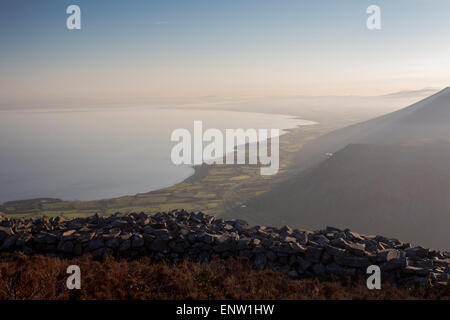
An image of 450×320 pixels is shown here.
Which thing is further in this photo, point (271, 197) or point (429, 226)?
point (271, 197)

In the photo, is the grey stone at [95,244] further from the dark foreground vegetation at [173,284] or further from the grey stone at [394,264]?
the grey stone at [394,264]

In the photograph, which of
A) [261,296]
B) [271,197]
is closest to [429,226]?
[271,197]

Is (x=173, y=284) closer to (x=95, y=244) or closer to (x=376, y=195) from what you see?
(x=95, y=244)

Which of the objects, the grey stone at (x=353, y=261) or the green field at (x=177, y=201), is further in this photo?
the green field at (x=177, y=201)

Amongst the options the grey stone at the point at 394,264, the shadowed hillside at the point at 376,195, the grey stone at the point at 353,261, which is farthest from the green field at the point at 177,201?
the grey stone at the point at 394,264

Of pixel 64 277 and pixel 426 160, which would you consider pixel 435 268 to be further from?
pixel 426 160

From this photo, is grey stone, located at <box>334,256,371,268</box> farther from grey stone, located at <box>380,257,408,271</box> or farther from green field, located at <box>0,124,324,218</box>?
green field, located at <box>0,124,324,218</box>

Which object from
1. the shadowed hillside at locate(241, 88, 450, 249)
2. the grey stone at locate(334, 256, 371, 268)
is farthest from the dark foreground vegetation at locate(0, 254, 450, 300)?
the shadowed hillside at locate(241, 88, 450, 249)
